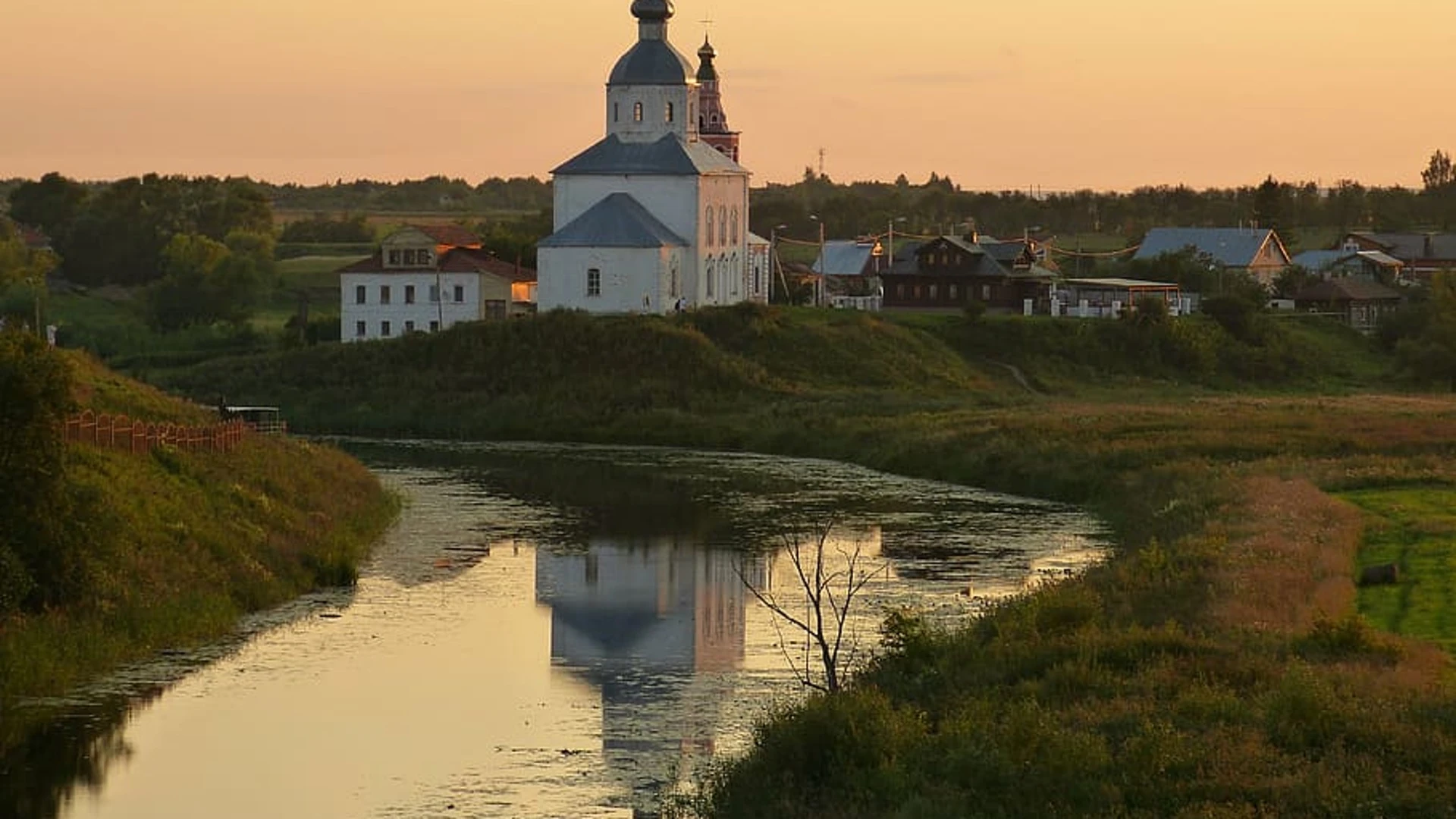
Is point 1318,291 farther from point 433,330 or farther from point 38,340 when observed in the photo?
point 38,340

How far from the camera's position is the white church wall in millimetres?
69875

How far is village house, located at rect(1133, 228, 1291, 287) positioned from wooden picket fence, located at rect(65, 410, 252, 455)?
60046 millimetres

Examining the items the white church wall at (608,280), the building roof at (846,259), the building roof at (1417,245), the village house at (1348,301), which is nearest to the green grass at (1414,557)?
the white church wall at (608,280)

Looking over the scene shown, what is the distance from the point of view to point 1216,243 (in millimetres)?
98688

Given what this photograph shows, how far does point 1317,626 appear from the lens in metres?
23.4

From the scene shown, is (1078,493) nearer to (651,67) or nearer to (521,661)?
(521,661)

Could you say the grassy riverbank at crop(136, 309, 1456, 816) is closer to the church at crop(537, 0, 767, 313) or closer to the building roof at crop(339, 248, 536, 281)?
the church at crop(537, 0, 767, 313)

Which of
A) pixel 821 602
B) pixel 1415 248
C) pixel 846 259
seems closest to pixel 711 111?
pixel 846 259

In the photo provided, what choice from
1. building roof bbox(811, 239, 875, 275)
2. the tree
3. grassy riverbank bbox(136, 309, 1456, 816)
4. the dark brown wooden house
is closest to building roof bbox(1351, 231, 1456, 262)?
building roof bbox(811, 239, 875, 275)

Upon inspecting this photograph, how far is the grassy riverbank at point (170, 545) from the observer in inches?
1035

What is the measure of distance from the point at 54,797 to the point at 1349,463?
1043 inches

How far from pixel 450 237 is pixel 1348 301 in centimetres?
3134

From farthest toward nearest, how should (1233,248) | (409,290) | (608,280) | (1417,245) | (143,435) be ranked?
(1417,245)
(1233,248)
(409,290)
(608,280)
(143,435)

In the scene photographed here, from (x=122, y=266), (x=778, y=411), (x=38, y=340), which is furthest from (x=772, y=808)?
(x=122, y=266)
